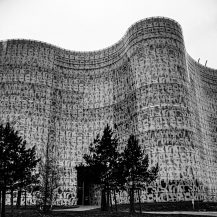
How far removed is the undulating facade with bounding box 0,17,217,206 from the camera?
6138 cm

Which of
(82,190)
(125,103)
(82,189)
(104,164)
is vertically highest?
(125,103)

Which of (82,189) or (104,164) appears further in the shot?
(82,189)

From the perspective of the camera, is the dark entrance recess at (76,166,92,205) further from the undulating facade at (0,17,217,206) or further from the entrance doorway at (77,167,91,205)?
the undulating facade at (0,17,217,206)

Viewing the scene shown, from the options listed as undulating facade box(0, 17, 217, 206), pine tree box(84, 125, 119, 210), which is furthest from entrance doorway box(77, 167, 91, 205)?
pine tree box(84, 125, 119, 210)

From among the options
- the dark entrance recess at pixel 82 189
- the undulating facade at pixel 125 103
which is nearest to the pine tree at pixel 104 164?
the undulating facade at pixel 125 103

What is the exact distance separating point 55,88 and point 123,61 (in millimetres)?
22343

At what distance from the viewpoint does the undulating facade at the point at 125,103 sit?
61375 millimetres

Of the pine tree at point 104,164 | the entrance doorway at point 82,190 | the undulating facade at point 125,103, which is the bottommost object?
the entrance doorway at point 82,190

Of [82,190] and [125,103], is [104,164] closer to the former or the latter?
[125,103]

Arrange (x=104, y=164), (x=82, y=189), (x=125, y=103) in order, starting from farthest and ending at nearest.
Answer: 1. (x=82, y=189)
2. (x=125, y=103)
3. (x=104, y=164)

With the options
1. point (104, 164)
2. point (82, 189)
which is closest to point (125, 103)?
point (82, 189)

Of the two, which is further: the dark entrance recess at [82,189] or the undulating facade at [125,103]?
the dark entrance recess at [82,189]

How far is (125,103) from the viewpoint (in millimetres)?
74688

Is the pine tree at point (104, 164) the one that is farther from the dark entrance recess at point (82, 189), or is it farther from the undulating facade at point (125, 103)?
the dark entrance recess at point (82, 189)
